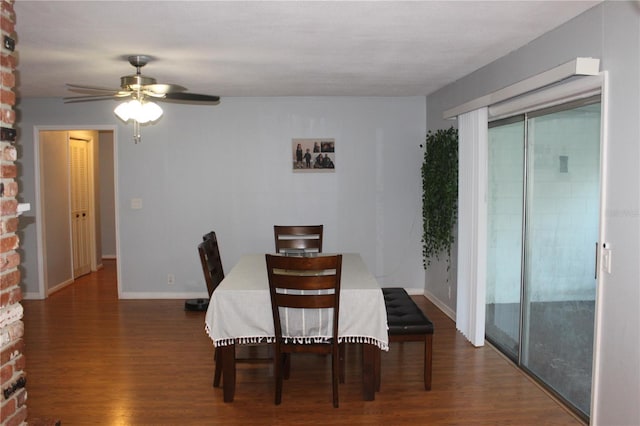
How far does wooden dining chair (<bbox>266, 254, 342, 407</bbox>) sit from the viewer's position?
315cm

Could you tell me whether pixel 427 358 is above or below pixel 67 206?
below

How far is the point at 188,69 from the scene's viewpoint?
452 cm

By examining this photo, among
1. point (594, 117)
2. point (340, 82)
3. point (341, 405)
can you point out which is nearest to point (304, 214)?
point (340, 82)

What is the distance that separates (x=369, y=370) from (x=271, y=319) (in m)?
0.70

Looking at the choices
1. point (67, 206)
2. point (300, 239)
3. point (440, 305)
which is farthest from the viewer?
point (67, 206)

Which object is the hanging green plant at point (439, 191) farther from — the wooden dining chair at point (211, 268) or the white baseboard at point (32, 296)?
the white baseboard at point (32, 296)

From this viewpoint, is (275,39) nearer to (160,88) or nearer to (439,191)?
(160,88)

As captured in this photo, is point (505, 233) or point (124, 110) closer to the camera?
point (124, 110)

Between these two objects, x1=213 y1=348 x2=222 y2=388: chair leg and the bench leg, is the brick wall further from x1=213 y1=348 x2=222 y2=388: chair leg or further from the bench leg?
the bench leg

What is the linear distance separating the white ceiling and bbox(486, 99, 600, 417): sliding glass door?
2.18 ft

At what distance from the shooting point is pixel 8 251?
2.22 meters

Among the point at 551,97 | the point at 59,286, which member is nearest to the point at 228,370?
the point at 551,97

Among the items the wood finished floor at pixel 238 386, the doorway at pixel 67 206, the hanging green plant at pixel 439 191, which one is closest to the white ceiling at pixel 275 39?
the hanging green plant at pixel 439 191

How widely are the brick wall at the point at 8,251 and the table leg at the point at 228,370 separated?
1.29 m
